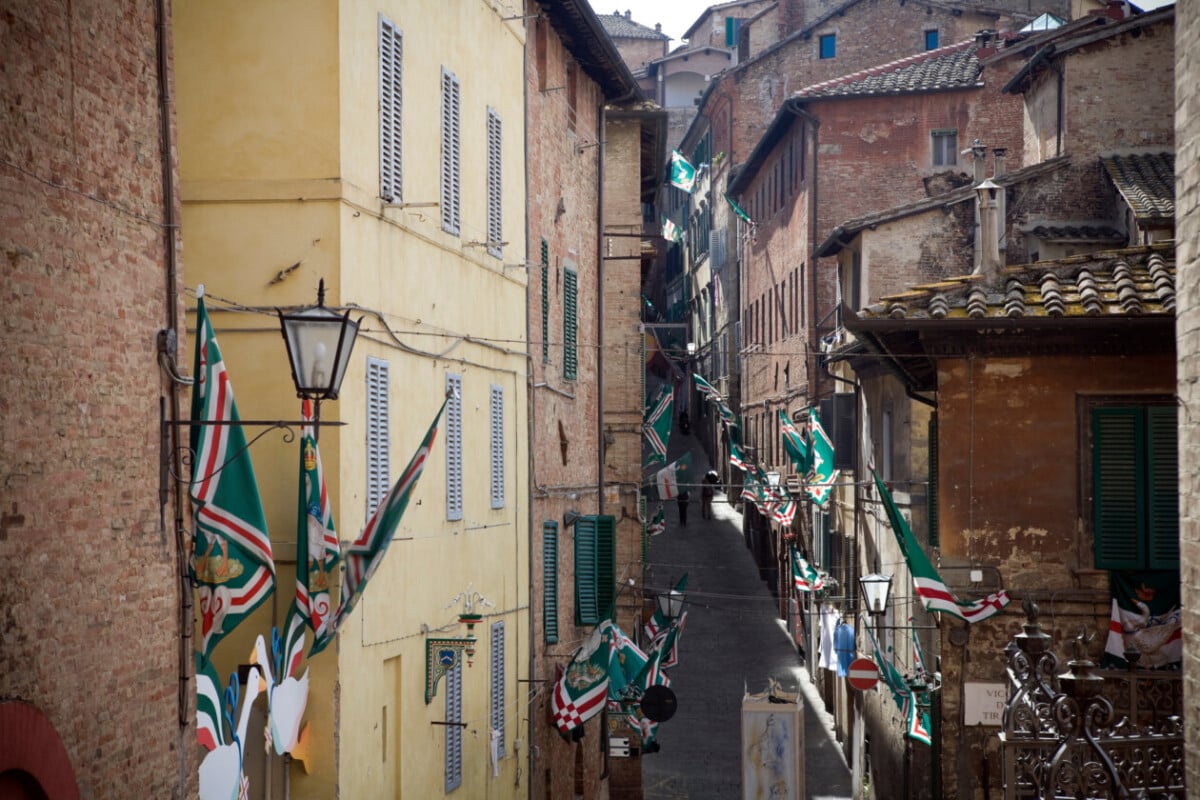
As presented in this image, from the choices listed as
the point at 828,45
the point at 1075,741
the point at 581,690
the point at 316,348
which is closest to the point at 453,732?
the point at 581,690

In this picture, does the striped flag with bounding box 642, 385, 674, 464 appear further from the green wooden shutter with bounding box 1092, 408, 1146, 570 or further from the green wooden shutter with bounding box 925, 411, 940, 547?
the green wooden shutter with bounding box 1092, 408, 1146, 570

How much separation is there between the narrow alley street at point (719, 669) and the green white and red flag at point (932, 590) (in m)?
12.1

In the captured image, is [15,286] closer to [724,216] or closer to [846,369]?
[846,369]

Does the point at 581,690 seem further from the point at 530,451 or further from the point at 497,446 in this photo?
the point at 497,446

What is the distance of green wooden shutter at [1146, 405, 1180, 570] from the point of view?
57.8ft

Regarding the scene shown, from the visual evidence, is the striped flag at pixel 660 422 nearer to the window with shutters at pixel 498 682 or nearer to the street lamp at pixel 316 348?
the window with shutters at pixel 498 682

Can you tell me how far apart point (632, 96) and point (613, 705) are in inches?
426

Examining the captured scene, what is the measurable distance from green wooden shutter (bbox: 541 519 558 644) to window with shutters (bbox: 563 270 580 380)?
287 cm

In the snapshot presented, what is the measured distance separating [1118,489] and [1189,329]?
27.5 feet

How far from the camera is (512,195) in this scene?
20578 mm

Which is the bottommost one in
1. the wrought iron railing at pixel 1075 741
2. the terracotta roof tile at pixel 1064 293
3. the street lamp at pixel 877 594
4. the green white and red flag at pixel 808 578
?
the green white and red flag at pixel 808 578

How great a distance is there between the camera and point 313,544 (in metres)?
12.8

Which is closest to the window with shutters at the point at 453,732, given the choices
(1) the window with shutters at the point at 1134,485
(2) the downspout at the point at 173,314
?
(2) the downspout at the point at 173,314

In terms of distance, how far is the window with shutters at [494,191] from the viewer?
63.2 feet
